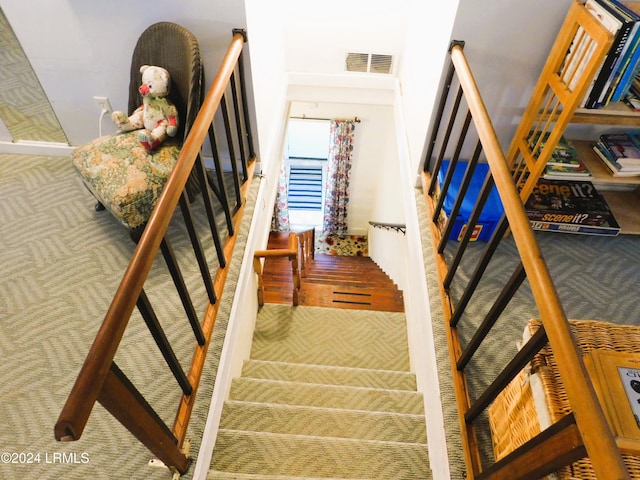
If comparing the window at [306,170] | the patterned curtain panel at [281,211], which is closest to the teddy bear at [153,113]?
the window at [306,170]

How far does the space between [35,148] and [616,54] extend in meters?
2.99

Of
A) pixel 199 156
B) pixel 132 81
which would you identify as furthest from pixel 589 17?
pixel 132 81

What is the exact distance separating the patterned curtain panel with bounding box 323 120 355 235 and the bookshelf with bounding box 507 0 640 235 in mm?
2830

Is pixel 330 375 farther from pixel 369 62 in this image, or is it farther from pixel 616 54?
pixel 369 62

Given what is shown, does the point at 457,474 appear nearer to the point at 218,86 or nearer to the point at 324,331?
the point at 324,331

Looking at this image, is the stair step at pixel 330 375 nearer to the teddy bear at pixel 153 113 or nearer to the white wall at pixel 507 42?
the teddy bear at pixel 153 113

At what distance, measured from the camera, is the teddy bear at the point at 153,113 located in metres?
1.83

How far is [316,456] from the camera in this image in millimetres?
1576

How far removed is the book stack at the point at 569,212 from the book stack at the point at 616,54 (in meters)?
0.52

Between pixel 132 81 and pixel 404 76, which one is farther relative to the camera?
pixel 404 76

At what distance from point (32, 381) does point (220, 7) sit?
172cm

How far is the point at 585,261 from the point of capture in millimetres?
2012

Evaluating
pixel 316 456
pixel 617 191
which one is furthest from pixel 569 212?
pixel 316 456

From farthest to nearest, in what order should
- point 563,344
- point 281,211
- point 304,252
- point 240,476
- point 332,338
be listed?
point 281,211 → point 304,252 → point 332,338 → point 240,476 → point 563,344
